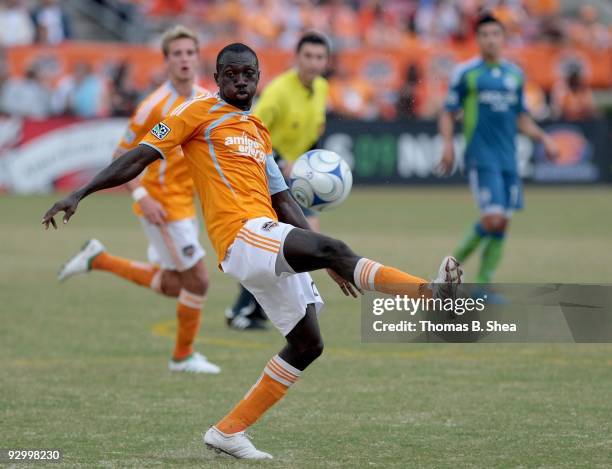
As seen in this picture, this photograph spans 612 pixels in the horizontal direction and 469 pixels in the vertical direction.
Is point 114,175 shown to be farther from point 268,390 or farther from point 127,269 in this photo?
point 127,269

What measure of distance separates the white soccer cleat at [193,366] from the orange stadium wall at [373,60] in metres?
16.2

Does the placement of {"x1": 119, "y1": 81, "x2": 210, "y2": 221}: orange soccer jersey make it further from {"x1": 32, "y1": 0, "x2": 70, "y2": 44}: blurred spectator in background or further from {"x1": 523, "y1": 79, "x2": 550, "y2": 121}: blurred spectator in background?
{"x1": 523, "y1": 79, "x2": 550, "y2": 121}: blurred spectator in background

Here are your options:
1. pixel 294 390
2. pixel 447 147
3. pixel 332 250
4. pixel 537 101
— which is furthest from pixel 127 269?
pixel 537 101

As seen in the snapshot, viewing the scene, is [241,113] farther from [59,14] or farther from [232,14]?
[232,14]

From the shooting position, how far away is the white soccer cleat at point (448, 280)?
5.50m

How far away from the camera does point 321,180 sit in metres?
7.17

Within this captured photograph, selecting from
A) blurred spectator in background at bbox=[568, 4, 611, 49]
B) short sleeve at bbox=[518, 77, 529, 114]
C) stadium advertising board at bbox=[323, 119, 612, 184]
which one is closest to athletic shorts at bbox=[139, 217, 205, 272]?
short sleeve at bbox=[518, 77, 529, 114]

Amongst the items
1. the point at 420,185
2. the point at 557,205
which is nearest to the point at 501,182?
the point at 557,205

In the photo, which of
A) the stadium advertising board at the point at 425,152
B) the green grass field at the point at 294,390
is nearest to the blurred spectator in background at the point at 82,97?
the stadium advertising board at the point at 425,152

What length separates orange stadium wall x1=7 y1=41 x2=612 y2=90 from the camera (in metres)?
25.7

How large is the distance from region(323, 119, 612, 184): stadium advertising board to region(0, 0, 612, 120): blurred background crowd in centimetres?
48

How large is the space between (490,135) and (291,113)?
254cm

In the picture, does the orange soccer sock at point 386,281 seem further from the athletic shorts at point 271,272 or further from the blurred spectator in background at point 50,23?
the blurred spectator in background at point 50,23

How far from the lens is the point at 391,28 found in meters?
30.6
